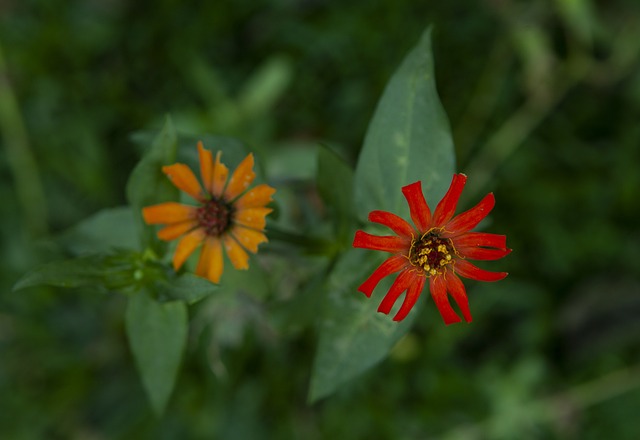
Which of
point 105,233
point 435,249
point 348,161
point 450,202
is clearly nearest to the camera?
point 450,202

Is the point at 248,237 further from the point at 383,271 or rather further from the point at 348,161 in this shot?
the point at 348,161

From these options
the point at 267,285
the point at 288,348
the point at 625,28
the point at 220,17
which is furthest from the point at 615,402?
the point at 220,17

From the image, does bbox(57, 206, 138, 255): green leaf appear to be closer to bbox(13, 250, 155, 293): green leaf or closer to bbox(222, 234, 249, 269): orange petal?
bbox(13, 250, 155, 293): green leaf

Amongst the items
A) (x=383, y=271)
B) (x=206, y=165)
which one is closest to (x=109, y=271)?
(x=206, y=165)

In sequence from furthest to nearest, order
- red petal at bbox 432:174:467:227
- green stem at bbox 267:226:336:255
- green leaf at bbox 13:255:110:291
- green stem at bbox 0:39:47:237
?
1. green stem at bbox 0:39:47:237
2. green stem at bbox 267:226:336:255
3. green leaf at bbox 13:255:110:291
4. red petal at bbox 432:174:467:227

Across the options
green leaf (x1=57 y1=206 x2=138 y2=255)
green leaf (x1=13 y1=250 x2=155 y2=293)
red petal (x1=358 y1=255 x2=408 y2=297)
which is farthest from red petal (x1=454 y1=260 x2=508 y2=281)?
green leaf (x1=57 y1=206 x2=138 y2=255)
